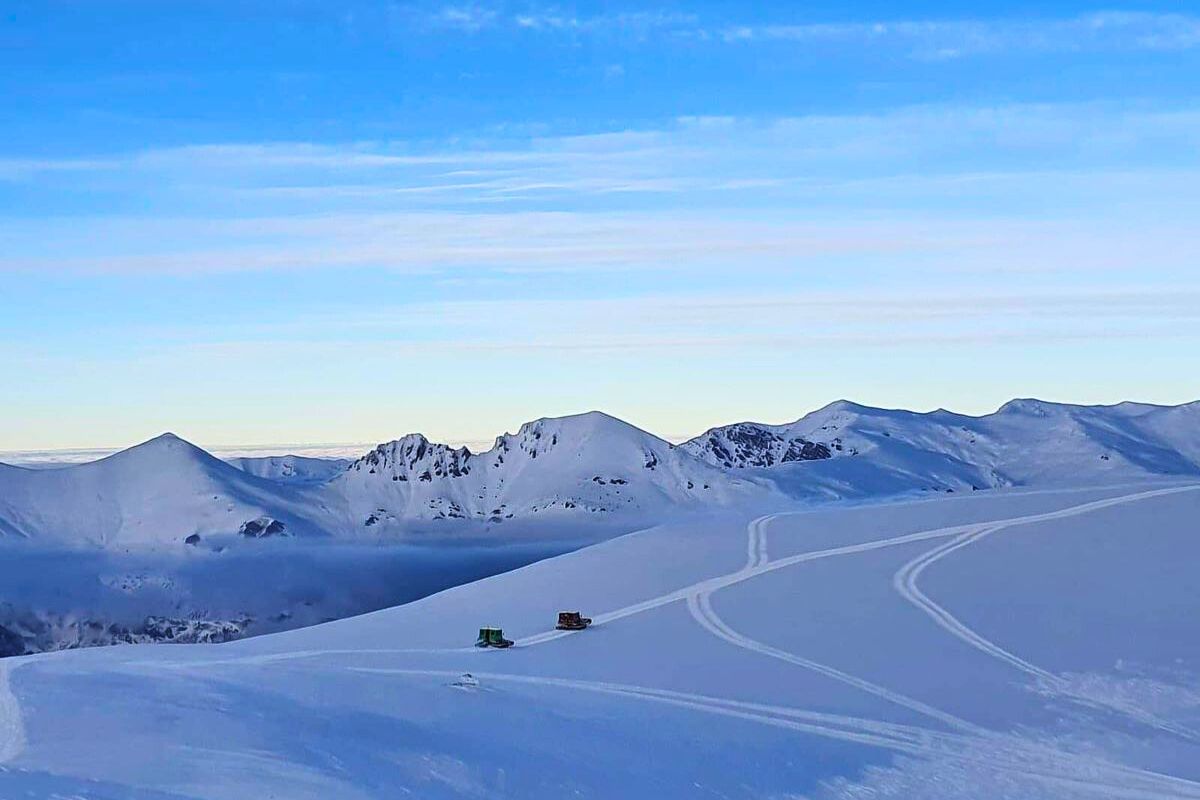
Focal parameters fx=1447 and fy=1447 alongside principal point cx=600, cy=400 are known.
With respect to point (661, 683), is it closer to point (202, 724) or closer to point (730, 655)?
point (730, 655)

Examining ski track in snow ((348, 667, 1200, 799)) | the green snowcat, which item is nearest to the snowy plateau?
ski track in snow ((348, 667, 1200, 799))

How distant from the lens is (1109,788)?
33.8 meters

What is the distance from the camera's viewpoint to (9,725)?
26.7m

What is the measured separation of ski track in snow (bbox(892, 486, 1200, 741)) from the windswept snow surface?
0.47 ft

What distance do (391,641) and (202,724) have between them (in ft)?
69.4

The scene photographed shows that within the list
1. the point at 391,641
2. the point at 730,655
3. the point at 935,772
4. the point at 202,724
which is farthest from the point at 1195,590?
the point at 202,724

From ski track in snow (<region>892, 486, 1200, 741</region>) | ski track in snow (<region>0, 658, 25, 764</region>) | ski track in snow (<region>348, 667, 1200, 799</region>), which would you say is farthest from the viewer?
ski track in snow (<region>892, 486, 1200, 741</region>)

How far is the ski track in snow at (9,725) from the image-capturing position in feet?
79.7

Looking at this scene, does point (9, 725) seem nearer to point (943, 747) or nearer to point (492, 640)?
point (492, 640)

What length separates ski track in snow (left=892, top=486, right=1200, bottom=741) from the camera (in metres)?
40.4

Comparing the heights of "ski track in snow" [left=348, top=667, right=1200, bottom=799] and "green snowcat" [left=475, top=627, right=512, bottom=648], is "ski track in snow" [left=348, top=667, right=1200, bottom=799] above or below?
below

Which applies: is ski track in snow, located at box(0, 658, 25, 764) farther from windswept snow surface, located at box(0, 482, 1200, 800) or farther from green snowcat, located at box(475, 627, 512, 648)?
green snowcat, located at box(475, 627, 512, 648)

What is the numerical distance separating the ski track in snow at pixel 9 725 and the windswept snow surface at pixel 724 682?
0.16 metres

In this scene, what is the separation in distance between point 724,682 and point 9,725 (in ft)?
65.5
